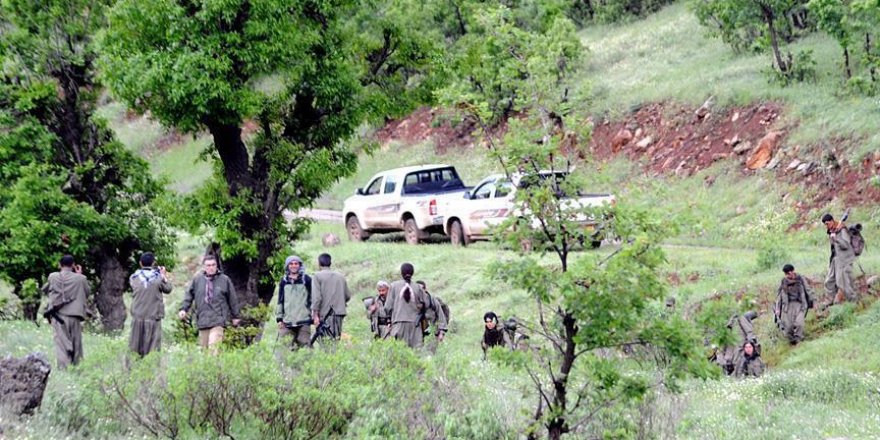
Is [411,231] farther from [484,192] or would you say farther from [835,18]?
[835,18]

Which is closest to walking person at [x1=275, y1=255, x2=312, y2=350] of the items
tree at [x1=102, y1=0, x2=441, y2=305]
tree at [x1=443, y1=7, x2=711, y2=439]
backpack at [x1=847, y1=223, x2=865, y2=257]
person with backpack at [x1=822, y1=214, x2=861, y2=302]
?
tree at [x1=102, y1=0, x2=441, y2=305]

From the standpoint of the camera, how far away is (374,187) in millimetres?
29703

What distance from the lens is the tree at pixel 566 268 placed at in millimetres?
8414

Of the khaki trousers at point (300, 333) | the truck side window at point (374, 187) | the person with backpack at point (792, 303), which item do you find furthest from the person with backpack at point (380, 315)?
the truck side window at point (374, 187)

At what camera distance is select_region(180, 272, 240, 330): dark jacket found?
1347 cm

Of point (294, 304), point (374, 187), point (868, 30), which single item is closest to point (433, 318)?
point (294, 304)

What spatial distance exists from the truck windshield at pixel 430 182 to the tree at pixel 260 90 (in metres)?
9.08

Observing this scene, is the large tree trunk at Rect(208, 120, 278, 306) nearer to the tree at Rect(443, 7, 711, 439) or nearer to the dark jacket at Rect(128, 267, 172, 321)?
the dark jacket at Rect(128, 267, 172, 321)

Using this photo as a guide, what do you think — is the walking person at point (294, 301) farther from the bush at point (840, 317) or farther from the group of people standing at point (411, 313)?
the bush at point (840, 317)

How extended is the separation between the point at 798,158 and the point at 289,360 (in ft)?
58.6

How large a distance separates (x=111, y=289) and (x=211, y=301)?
24.9 ft

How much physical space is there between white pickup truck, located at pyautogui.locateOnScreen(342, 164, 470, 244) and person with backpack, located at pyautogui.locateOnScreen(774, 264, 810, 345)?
10.6 metres

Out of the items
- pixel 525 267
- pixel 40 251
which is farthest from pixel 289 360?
pixel 40 251

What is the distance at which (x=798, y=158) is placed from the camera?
25.7 meters
